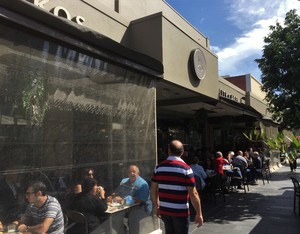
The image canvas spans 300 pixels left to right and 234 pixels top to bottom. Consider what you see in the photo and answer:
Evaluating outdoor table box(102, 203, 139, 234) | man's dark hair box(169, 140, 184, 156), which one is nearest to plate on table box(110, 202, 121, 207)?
outdoor table box(102, 203, 139, 234)

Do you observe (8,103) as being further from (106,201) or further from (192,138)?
(192,138)

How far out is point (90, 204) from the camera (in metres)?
4.99

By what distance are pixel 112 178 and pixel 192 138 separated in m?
15.2

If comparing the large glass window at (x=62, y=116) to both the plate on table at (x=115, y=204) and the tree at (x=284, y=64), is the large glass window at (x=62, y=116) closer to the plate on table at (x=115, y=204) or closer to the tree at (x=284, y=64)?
the plate on table at (x=115, y=204)

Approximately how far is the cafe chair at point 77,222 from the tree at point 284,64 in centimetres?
761

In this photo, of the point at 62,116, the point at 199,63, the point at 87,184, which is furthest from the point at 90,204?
the point at 199,63

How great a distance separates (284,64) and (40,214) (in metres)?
8.94

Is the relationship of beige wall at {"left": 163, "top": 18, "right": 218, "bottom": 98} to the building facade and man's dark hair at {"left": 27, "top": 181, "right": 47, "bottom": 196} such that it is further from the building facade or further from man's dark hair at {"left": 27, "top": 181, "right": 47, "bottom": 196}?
man's dark hair at {"left": 27, "top": 181, "right": 47, "bottom": 196}

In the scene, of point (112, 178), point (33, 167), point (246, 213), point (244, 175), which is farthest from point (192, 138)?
point (33, 167)

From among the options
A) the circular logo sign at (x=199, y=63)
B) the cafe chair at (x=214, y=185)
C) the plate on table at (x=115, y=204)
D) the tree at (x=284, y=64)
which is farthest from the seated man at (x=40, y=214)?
the tree at (x=284, y=64)

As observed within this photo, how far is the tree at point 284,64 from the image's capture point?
10.3m

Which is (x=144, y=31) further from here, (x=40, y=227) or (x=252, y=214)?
(x=40, y=227)

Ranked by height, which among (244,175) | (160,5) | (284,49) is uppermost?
(160,5)

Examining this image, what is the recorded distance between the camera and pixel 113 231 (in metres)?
5.47
